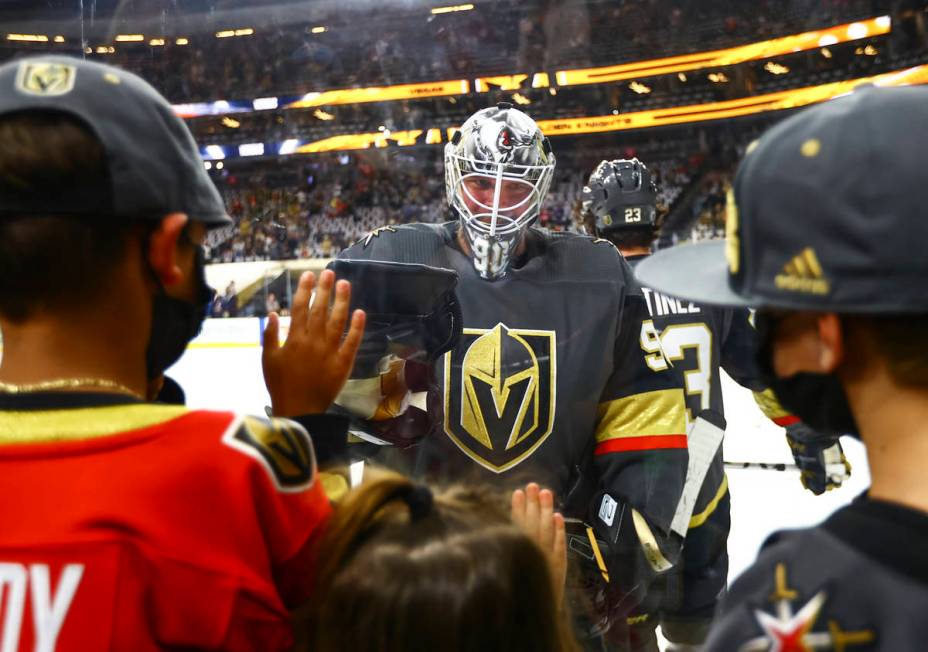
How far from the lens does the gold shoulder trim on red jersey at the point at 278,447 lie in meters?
0.73

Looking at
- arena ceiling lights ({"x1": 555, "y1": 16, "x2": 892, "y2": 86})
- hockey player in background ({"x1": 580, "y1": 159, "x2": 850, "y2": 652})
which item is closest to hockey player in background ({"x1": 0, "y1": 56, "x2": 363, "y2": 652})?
hockey player in background ({"x1": 580, "y1": 159, "x2": 850, "y2": 652})

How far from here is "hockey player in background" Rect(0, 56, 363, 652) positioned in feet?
2.25

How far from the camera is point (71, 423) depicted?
707 millimetres

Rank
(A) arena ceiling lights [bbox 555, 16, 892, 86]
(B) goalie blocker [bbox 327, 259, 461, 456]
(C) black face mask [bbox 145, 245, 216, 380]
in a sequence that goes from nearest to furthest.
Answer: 1. (C) black face mask [bbox 145, 245, 216, 380]
2. (B) goalie blocker [bbox 327, 259, 461, 456]
3. (A) arena ceiling lights [bbox 555, 16, 892, 86]

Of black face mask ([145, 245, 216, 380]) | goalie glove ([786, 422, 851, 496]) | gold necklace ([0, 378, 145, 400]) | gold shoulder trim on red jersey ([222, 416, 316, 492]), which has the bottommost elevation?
goalie glove ([786, 422, 851, 496])

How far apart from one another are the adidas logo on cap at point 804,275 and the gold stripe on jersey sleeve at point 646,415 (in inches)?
38.5

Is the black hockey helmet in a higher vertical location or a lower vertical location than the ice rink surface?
higher

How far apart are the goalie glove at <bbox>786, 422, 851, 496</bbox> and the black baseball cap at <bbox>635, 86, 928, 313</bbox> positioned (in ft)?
6.32

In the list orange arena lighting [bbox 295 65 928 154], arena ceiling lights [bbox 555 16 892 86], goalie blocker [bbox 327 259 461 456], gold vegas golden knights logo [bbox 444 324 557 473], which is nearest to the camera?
goalie blocker [bbox 327 259 461 456]

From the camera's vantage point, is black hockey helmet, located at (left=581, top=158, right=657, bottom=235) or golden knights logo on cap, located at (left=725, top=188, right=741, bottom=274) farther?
black hockey helmet, located at (left=581, top=158, right=657, bottom=235)

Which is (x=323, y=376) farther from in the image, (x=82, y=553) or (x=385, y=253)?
(x=385, y=253)

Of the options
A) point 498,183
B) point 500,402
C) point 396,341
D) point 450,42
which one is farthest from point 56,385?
point 450,42

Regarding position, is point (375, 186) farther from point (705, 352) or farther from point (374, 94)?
point (705, 352)

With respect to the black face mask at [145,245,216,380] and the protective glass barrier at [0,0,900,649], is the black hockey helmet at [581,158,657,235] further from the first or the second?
the black face mask at [145,245,216,380]
